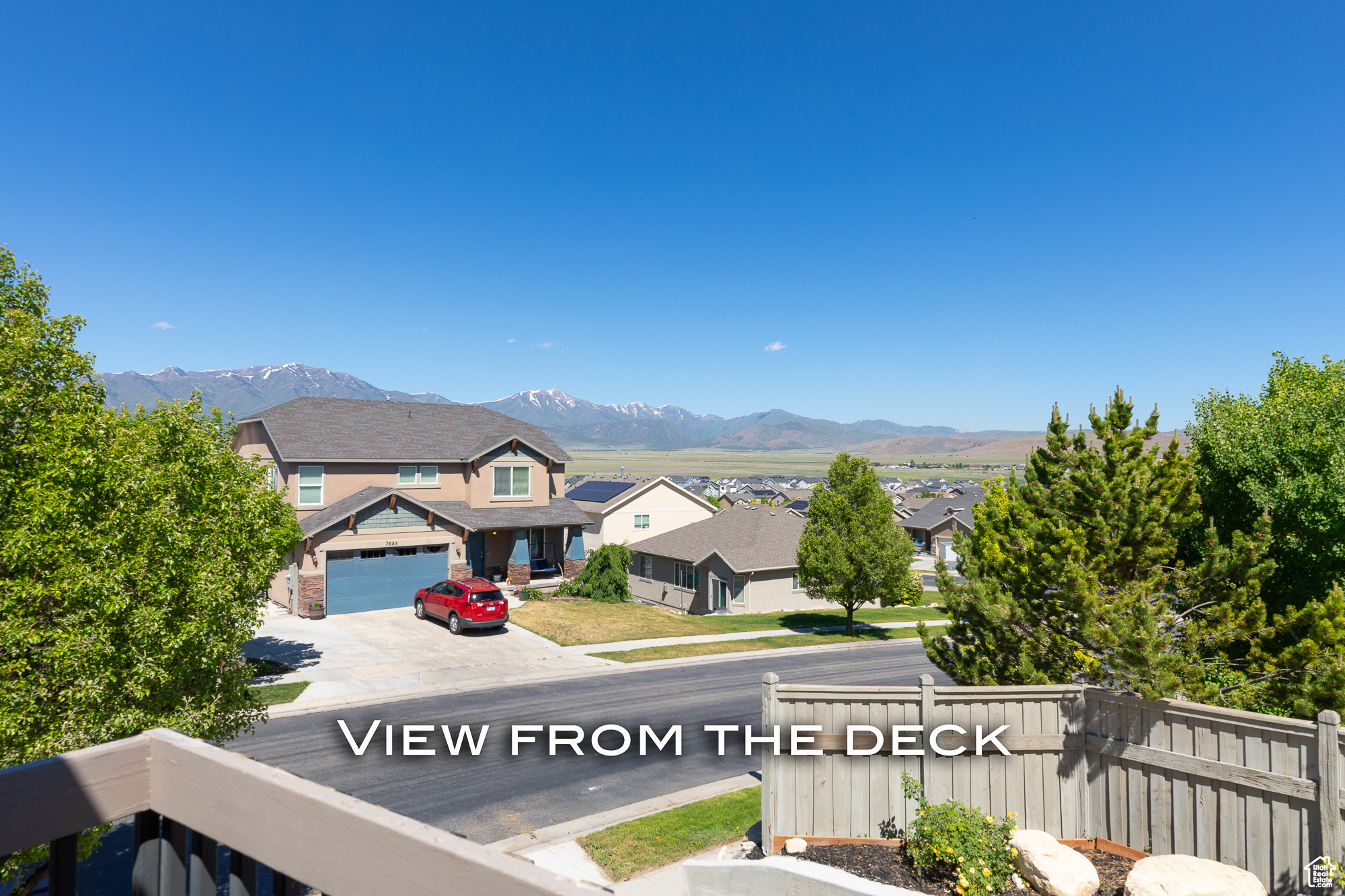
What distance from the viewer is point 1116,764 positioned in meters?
9.84

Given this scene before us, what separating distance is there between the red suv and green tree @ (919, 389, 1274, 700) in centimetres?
1973

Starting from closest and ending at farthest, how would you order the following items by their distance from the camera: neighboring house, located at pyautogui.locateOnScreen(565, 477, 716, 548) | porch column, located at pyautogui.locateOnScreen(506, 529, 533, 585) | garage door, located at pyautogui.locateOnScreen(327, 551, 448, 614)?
1. garage door, located at pyautogui.locateOnScreen(327, 551, 448, 614)
2. porch column, located at pyautogui.locateOnScreen(506, 529, 533, 585)
3. neighboring house, located at pyautogui.locateOnScreen(565, 477, 716, 548)

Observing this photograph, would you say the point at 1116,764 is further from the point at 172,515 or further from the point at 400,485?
the point at 400,485

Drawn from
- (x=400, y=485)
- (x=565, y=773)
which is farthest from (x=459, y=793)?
(x=400, y=485)

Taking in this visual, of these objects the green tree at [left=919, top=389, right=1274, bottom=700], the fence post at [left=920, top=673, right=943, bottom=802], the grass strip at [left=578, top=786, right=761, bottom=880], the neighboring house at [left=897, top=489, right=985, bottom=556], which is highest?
the green tree at [left=919, top=389, right=1274, bottom=700]

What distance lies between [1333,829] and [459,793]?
1256cm

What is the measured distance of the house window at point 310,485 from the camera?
116 ft

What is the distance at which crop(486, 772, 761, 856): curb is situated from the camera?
1202 centimetres

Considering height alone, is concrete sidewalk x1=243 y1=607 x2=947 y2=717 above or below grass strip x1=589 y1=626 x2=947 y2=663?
above

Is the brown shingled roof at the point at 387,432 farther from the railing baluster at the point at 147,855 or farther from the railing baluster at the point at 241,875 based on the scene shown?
the railing baluster at the point at 241,875

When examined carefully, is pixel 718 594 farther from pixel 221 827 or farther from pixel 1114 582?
pixel 221 827

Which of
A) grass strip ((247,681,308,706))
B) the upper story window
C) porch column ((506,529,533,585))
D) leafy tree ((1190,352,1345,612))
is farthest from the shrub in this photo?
the upper story window

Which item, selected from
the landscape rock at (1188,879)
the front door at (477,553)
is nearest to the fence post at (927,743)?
the landscape rock at (1188,879)

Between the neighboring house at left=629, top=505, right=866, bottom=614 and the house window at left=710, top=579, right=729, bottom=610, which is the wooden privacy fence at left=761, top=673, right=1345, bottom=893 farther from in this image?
the house window at left=710, top=579, right=729, bottom=610
